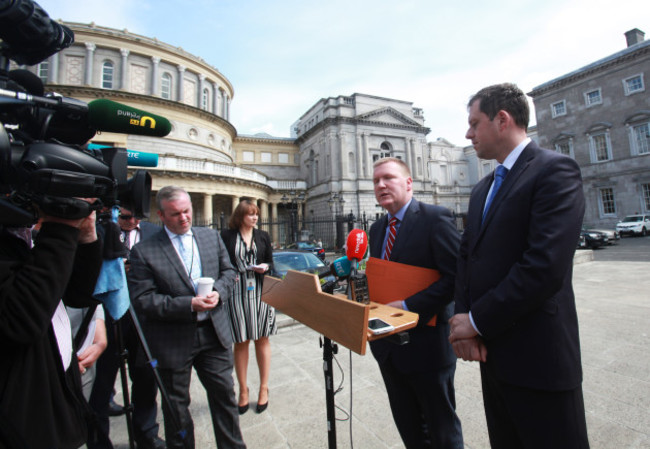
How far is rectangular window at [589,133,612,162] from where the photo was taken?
1110 inches

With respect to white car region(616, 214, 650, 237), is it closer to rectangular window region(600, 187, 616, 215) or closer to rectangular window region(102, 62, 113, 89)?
rectangular window region(600, 187, 616, 215)

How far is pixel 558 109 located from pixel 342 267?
39.5 metres

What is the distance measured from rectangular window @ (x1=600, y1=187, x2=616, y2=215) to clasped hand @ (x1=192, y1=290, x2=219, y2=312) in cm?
3710

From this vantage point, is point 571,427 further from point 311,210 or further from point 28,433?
point 311,210

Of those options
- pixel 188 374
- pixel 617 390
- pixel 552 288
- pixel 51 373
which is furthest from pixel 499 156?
pixel 617 390

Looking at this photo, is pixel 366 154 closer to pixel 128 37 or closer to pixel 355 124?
pixel 355 124

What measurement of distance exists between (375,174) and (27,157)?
6.42ft

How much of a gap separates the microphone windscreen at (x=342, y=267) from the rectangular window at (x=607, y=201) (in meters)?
36.7

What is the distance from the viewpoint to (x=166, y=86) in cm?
3250

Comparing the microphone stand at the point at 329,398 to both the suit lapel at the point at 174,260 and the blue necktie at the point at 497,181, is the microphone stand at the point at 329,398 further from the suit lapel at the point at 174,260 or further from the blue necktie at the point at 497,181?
the suit lapel at the point at 174,260

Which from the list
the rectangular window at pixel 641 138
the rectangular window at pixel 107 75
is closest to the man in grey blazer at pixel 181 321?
the rectangular window at pixel 107 75

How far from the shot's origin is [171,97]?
32562 millimetres

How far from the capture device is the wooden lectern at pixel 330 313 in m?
1.25

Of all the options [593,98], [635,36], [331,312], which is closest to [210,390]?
[331,312]
